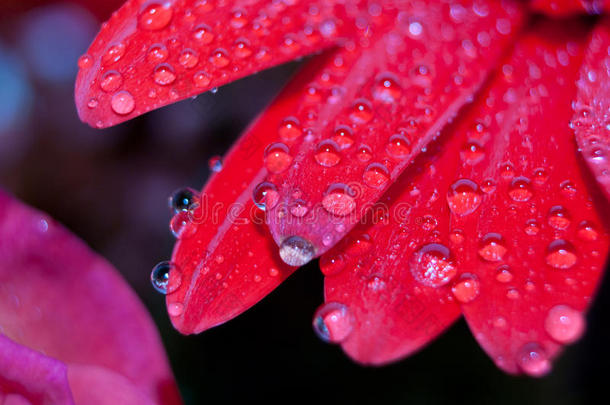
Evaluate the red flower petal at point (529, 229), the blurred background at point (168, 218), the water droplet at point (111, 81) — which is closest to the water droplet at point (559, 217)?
the red flower petal at point (529, 229)

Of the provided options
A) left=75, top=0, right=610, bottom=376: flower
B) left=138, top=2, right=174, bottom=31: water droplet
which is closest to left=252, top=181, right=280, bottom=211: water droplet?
left=75, top=0, right=610, bottom=376: flower

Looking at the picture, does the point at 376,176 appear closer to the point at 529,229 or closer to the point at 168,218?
the point at 529,229

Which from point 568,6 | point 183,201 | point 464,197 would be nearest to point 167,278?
point 183,201

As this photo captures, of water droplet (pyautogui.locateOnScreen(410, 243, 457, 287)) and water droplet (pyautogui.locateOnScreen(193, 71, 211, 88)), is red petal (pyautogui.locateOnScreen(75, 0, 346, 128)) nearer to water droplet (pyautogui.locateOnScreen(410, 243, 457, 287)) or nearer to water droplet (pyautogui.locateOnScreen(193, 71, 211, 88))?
water droplet (pyautogui.locateOnScreen(193, 71, 211, 88))

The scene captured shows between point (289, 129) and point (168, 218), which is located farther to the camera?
point (168, 218)

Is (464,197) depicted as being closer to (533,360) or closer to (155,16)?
(533,360)

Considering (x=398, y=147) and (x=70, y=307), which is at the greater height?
(x=398, y=147)
